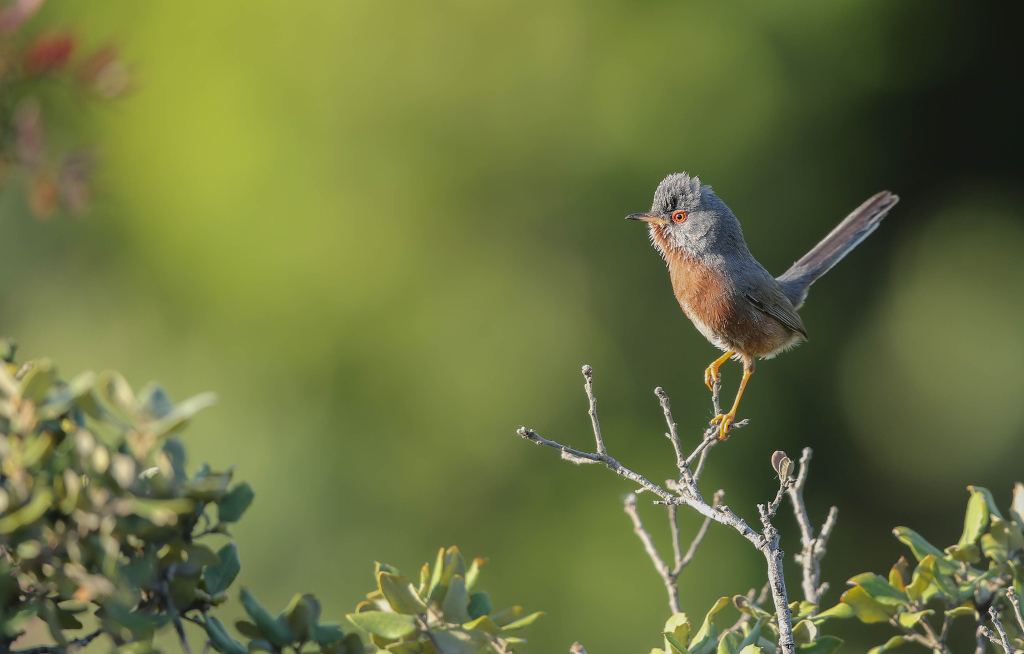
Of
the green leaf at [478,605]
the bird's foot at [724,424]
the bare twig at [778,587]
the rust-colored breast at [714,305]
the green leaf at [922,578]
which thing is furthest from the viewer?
the rust-colored breast at [714,305]

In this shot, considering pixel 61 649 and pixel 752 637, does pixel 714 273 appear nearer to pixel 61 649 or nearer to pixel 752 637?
pixel 752 637

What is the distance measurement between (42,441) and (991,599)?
5.30 ft

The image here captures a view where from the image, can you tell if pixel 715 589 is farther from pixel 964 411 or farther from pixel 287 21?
pixel 287 21

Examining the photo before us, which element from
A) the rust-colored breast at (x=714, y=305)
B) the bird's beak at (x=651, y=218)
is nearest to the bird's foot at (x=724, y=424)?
the rust-colored breast at (x=714, y=305)

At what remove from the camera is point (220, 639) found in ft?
4.70

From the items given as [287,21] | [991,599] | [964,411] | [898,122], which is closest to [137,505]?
[991,599]

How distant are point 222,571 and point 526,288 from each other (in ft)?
17.8

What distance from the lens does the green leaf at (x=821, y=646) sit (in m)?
1.71

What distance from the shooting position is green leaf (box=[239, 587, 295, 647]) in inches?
58.2

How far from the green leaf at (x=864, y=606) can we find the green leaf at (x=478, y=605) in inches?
27.4

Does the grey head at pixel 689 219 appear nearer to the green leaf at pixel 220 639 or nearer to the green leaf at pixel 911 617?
the green leaf at pixel 911 617

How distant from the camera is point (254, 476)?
6887mm

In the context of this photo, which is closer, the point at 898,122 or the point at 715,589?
the point at 715,589

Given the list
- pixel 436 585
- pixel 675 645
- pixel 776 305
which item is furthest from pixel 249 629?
pixel 776 305
